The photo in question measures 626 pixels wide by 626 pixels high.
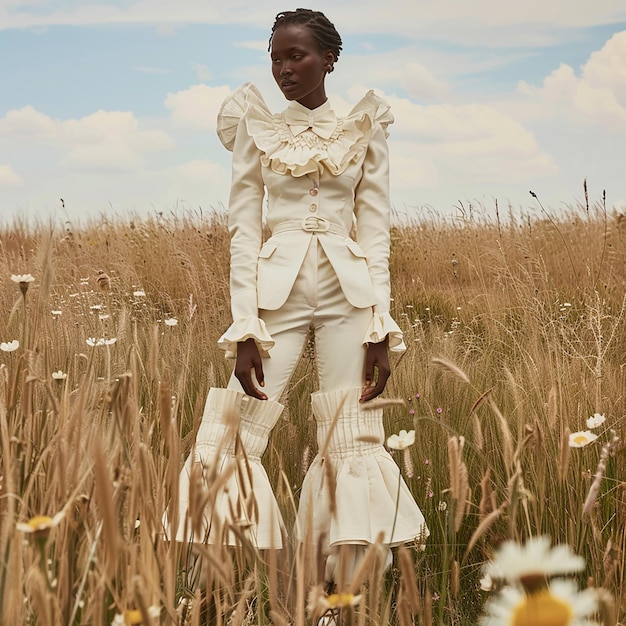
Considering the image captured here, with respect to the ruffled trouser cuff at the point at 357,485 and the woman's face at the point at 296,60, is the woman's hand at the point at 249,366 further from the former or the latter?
the woman's face at the point at 296,60

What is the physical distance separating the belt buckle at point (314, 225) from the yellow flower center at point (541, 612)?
6.49 feet

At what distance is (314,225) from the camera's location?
2641 mm

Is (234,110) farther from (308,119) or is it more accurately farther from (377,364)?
(377,364)

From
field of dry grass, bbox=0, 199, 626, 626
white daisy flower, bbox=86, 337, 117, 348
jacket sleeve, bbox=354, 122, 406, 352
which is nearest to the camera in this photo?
field of dry grass, bbox=0, 199, 626, 626

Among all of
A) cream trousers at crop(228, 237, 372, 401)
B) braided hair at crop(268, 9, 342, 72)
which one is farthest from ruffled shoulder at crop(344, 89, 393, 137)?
cream trousers at crop(228, 237, 372, 401)

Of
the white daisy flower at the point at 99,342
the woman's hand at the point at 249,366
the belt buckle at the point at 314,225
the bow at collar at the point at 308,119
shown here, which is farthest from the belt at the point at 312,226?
the white daisy flower at the point at 99,342

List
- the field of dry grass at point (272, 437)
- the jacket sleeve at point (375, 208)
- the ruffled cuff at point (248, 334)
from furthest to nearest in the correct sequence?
the jacket sleeve at point (375, 208) → the ruffled cuff at point (248, 334) → the field of dry grass at point (272, 437)

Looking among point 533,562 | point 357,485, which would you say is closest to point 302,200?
point 357,485

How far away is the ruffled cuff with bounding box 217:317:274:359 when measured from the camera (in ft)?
8.13

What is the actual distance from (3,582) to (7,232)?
40.4ft

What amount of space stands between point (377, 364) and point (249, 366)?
0.42 meters

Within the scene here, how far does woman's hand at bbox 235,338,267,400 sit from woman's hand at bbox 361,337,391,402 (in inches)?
13.3

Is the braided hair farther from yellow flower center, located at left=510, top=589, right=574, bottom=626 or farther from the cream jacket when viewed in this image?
yellow flower center, located at left=510, top=589, right=574, bottom=626

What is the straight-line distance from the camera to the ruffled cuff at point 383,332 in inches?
101
